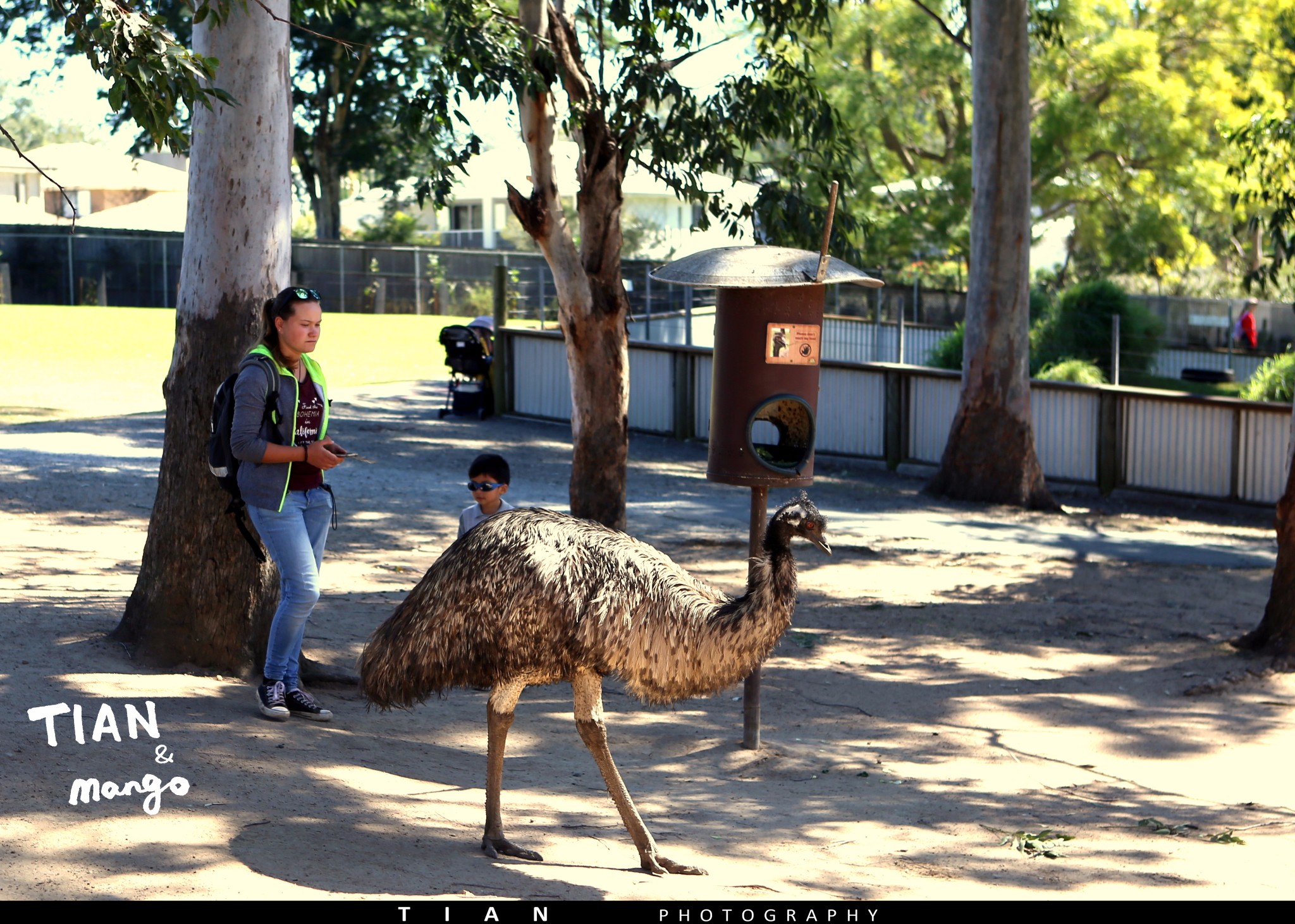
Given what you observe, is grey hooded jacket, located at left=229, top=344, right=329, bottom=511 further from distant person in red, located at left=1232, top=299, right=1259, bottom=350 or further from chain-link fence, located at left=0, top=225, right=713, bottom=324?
chain-link fence, located at left=0, top=225, right=713, bottom=324

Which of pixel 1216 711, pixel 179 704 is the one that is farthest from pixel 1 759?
pixel 1216 711

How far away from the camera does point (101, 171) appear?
55.8 m

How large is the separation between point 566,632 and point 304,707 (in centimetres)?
227

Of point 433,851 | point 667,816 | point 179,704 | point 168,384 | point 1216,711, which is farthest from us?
point 1216,711

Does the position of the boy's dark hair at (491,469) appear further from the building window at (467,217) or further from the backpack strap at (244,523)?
the building window at (467,217)

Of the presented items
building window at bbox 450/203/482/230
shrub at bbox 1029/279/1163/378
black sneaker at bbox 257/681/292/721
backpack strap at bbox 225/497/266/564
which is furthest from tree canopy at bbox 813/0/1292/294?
black sneaker at bbox 257/681/292/721

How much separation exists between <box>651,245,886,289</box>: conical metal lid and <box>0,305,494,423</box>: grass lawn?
47.6 ft

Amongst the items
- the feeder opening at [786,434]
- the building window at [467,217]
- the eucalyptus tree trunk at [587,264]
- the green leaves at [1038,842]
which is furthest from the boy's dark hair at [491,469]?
the building window at [467,217]

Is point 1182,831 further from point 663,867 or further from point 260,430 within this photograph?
point 260,430

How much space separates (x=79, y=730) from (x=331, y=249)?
37.5 m

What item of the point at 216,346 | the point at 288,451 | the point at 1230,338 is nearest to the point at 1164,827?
the point at 288,451

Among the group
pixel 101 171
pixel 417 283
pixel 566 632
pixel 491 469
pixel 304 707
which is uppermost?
pixel 101 171

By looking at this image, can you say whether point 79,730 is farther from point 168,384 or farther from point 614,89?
point 614,89

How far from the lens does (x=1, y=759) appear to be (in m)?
5.79
